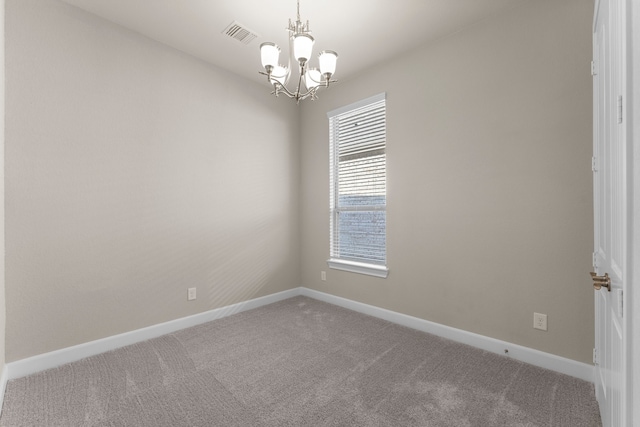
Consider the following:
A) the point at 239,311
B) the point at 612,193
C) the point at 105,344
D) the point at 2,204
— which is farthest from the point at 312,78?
the point at 105,344

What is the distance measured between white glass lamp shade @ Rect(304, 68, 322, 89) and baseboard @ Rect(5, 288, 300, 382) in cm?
247

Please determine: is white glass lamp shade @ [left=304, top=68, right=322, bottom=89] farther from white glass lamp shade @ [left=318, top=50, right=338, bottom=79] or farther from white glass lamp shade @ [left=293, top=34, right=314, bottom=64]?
white glass lamp shade @ [left=293, top=34, right=314, bottom=64]

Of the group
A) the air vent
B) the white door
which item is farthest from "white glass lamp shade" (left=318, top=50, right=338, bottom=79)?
the white door

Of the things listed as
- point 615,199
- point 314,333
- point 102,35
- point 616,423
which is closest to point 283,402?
point 314,333

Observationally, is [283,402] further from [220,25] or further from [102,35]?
[102,35]

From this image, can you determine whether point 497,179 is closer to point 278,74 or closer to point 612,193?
point 612,193

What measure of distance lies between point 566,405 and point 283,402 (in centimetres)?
167

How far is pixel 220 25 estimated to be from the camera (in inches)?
98.0

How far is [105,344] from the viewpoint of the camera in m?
2.38

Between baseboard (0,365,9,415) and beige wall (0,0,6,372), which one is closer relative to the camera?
baseboard (0,365,9,415)

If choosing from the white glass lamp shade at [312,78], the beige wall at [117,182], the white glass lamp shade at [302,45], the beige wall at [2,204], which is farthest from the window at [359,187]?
the beige wall at [2,204]

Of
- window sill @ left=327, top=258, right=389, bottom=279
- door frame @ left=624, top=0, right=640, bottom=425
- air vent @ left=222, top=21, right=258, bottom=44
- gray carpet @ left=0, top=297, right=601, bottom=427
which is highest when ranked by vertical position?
air vent @ left=222, top=21, right=258, bottom=44

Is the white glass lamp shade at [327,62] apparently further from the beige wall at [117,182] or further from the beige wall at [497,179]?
the beige wall at [117,182]

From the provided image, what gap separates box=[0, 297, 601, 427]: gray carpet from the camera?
1.61 meters
